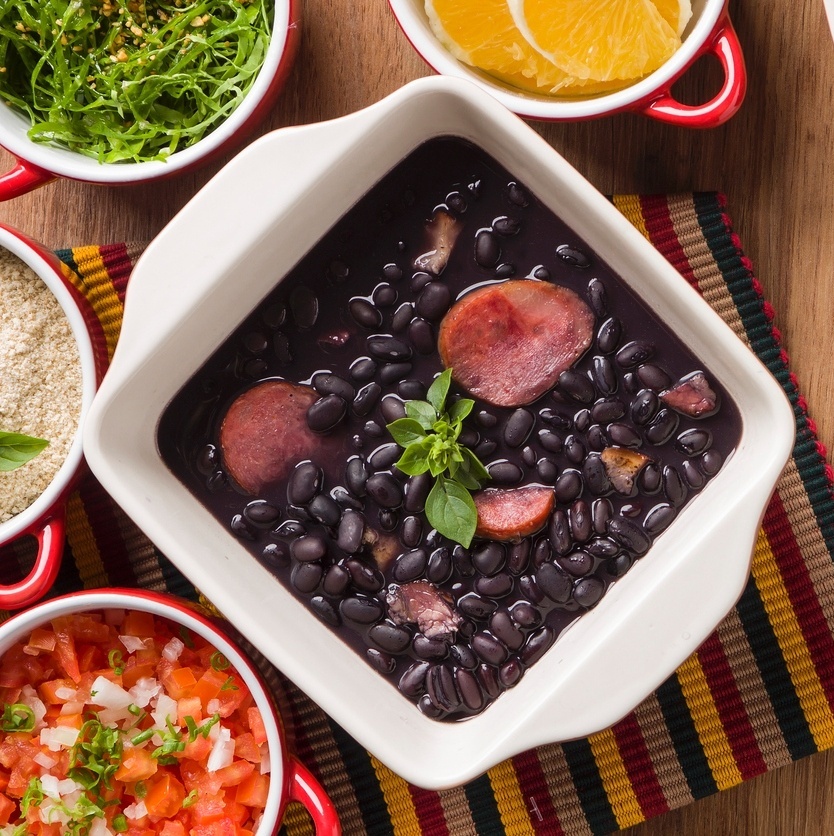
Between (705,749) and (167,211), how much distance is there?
116 cm

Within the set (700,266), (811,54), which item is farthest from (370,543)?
(811,54)

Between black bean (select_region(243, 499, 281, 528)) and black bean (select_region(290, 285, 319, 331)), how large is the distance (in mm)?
258

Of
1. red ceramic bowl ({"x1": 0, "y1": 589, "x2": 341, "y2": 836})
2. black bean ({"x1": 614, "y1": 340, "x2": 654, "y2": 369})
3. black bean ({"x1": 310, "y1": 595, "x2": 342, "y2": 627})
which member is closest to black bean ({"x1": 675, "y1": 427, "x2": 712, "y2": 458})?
black bean ({"x1": 614, "y1": 340, "x2": 654, "y2": 369})

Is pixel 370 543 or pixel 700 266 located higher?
pixel 700 266

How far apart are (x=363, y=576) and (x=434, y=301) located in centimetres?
38

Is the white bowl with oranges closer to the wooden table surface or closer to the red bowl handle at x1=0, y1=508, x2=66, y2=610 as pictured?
the wooden table surface

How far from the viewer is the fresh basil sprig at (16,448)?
1.24 m

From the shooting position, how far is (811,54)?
1.37 m

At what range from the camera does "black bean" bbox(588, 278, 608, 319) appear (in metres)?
1.22

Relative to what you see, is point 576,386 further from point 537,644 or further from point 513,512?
point 537,644

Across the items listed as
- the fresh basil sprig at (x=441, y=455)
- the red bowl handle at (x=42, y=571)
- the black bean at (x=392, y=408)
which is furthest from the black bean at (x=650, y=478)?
the red bowl handle at (x=42, y=571)

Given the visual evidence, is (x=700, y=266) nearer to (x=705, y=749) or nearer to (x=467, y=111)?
(x=467, y=111)

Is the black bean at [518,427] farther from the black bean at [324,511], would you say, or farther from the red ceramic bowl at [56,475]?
the red ceramic bowl at [56,475]

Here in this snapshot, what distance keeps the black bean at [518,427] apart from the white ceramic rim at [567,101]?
0.39 m
